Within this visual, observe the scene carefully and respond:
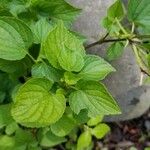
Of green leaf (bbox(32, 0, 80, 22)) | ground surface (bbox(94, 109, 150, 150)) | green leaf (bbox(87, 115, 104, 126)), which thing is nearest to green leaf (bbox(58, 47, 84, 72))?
green leaf (bbox(32, 0, 80, 22))

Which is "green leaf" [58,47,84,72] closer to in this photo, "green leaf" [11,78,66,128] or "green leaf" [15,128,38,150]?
"green leaf" [11,78,66,128]

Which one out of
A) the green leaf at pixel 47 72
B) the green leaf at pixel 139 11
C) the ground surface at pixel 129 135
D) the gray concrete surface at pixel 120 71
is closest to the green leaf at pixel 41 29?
the green leaf at pixel 47 72

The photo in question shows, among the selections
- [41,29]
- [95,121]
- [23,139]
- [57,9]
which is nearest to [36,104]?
[41,29]

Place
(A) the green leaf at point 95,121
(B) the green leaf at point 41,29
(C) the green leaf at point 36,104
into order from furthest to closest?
(A) the green leaf at point 95,121 < (B) the green leaf at point 41,29 < (C) the green leaf at point 36,104

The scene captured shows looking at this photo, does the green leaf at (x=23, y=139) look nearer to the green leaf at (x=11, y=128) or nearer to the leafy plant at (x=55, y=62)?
the green leaf at (x=11, y=128)

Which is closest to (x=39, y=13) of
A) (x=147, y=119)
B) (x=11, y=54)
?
(x=11, y=54)
